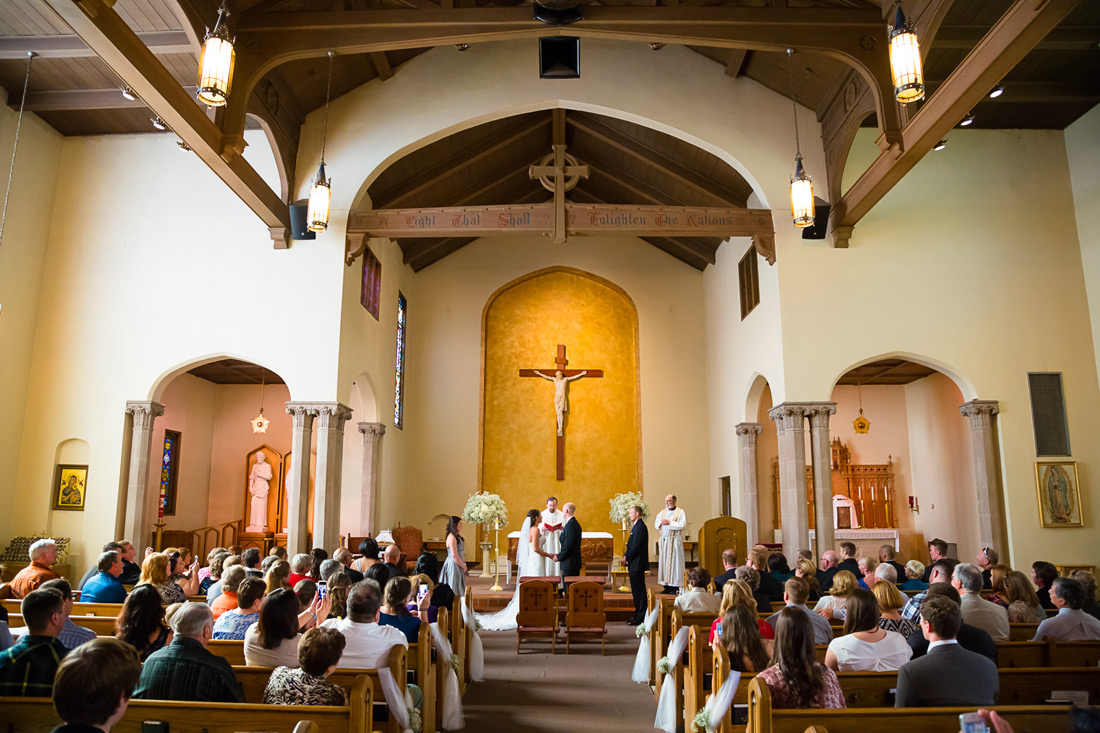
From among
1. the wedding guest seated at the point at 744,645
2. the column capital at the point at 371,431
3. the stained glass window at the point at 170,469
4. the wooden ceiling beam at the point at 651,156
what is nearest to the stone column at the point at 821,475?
the wooden ceiling beam at the point at 651,156

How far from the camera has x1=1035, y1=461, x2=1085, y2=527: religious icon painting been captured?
10.5 m

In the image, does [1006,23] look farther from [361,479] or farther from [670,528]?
[361,479]

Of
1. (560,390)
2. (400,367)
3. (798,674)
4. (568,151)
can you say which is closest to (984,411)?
(560,390)

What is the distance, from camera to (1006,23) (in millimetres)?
6797

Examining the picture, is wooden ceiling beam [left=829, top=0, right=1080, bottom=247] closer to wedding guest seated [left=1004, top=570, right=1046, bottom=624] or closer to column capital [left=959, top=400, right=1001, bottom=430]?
column capital [left=959, top=400, right=1001, bottom=430]

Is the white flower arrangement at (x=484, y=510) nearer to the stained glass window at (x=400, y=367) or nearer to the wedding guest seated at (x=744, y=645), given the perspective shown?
the stained glass window at (x=400, y=367)

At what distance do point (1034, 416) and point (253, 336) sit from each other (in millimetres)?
10900

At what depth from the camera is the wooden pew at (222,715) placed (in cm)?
297

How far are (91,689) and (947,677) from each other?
3118 mm

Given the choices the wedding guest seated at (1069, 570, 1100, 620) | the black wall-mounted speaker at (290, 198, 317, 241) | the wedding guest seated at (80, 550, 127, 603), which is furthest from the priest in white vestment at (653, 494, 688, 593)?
the wedding guest seated at (80, 550, 127, 603)

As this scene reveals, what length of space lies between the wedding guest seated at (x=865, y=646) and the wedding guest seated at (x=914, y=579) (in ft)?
11.2

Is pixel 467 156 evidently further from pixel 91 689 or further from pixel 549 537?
pixel 91 689

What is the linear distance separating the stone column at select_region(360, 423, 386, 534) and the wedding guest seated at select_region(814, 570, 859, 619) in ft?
31.2

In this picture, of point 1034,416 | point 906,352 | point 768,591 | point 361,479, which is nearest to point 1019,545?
point 1034,416
